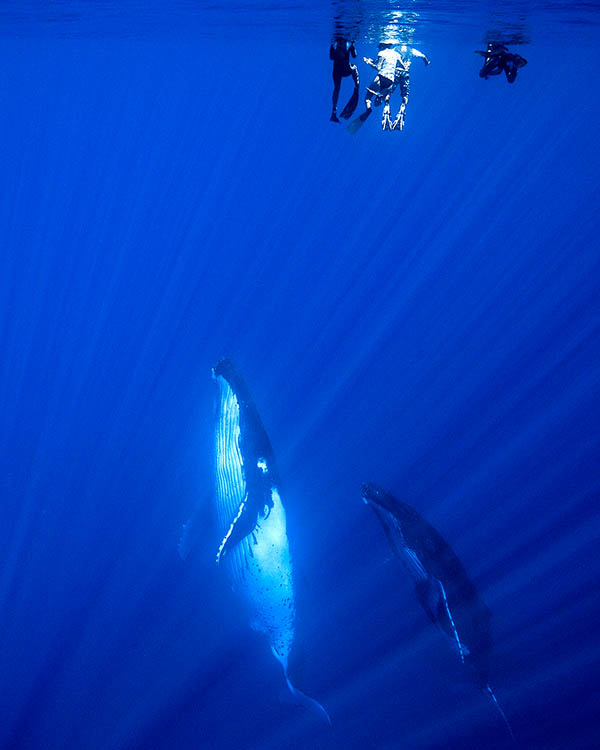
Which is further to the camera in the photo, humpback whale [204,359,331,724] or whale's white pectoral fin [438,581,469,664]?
humpback whale [204,359,331,724]

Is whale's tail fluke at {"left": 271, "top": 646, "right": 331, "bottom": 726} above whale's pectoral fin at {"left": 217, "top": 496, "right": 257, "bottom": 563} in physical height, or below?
below

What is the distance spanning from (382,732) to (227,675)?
154 cm

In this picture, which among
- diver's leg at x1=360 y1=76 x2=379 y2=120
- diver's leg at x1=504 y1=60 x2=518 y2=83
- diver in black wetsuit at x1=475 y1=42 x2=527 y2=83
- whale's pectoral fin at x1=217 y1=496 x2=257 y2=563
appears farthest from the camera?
diver in black wetsuit at x1=475 y1=42 x2=527 y2=83

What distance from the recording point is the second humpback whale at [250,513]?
339cm

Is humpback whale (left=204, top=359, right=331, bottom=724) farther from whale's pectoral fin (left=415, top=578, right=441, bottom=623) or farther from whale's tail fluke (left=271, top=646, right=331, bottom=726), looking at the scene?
whale's pectoral fin (left=415, top=578, right=441, bottom=623)

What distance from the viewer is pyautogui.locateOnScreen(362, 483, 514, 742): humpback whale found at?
3.08 m

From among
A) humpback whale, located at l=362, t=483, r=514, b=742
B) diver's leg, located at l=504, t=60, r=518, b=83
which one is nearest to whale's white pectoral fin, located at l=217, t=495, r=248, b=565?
humpback whale, located at l=362, t=483, r=514, b=742

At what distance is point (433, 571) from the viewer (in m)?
3.07

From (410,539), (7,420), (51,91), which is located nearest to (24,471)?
(7,420)

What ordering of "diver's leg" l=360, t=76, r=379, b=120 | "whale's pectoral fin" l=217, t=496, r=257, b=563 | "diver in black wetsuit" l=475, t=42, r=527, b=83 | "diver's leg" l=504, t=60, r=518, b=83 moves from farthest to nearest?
1. "diver in black wetsuit" l=475, t=42, r=527, b=83
2. "diver's leg" l=504, t=60, r=518, b=83
3. "diver's leg" l=360, t=76, r=379, b=120
4. "whale's pectoral fin" l=217, t=496, r=257, b=563

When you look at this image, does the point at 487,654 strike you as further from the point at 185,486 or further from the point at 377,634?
the point at 185,486

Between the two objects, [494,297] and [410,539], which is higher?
[494,297]

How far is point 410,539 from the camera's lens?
120 inches

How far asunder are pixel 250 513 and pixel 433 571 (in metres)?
1.17
